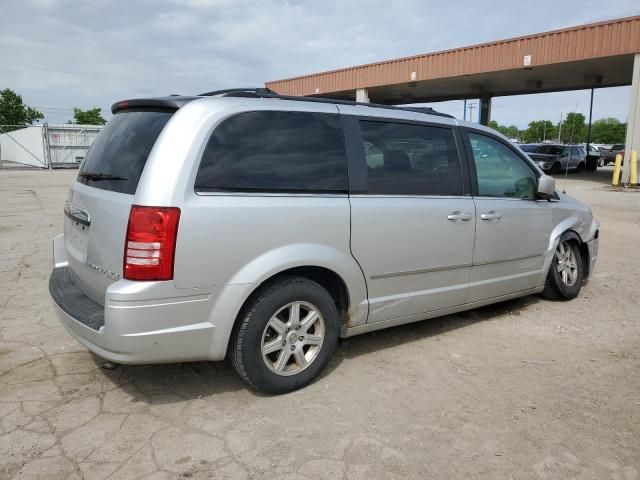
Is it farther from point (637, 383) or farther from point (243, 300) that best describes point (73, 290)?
point (637, 383)

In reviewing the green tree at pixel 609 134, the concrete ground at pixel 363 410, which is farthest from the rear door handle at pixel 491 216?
the green tree at pixel 609 134

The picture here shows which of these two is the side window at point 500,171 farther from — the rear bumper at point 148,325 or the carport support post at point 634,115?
the carport support post at point 634,115

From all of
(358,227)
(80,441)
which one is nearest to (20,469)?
(80,441)

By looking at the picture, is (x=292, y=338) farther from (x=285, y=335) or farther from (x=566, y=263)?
(x=566, y=263)

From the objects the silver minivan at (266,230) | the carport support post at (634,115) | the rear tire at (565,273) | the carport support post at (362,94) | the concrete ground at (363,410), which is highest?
→ the carport support post at (362,94)

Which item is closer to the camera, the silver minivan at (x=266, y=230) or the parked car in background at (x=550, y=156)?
the silver minivan at (x=266, y=230)

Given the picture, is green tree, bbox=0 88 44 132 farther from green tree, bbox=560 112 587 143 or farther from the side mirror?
green tree, bbox=560 112 587 143

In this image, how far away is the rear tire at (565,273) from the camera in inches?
199

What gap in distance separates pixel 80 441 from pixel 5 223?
26.9 ft

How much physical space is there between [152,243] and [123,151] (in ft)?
2.60

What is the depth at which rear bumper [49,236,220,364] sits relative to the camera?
106 inches

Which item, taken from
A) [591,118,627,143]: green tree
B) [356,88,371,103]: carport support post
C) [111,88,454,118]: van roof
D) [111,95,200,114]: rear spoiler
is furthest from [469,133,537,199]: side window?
[591,118,627,143]: green tree

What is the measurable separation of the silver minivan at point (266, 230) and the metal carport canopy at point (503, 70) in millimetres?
16770

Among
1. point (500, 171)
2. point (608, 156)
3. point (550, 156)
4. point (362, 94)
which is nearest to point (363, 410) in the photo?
point (500, 171)
